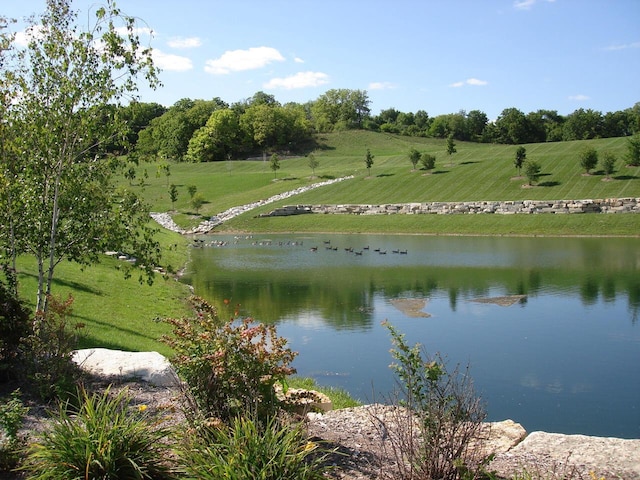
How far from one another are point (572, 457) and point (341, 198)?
59.8m

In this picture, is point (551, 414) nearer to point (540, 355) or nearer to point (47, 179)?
point (540, 355)

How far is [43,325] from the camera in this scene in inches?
368

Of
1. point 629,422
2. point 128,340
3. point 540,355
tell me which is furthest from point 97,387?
point 540,355

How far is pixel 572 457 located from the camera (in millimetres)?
7441

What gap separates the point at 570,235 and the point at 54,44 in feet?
139

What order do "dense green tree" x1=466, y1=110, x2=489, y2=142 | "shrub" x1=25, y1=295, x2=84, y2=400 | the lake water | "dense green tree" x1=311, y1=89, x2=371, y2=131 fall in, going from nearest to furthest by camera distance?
"shrub" x1=25, y1=295, x2=84, y2=400 → the lake water → "dense green tree" x1=466, y1=110, x2=489, y2=142 → "dense green tree" x1=311, y1=89, x2=371, y2=131

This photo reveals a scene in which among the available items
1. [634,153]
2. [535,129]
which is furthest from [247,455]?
[535,129]

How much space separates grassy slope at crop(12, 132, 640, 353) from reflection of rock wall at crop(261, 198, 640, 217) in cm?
152

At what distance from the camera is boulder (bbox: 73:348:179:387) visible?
1016 centimetres

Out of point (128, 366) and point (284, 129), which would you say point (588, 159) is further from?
point (284, 129)

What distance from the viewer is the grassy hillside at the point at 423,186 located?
171 feet

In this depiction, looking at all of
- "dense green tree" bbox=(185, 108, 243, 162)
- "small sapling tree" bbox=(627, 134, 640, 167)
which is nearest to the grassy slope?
"small sapling tree" bbox=(627, 134, 640, 167)

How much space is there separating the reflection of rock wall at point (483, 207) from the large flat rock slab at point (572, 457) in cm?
4547

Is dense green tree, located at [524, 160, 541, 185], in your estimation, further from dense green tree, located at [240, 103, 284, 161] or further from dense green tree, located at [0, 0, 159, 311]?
dense green tree, located at [240, 103, 284, 161]
